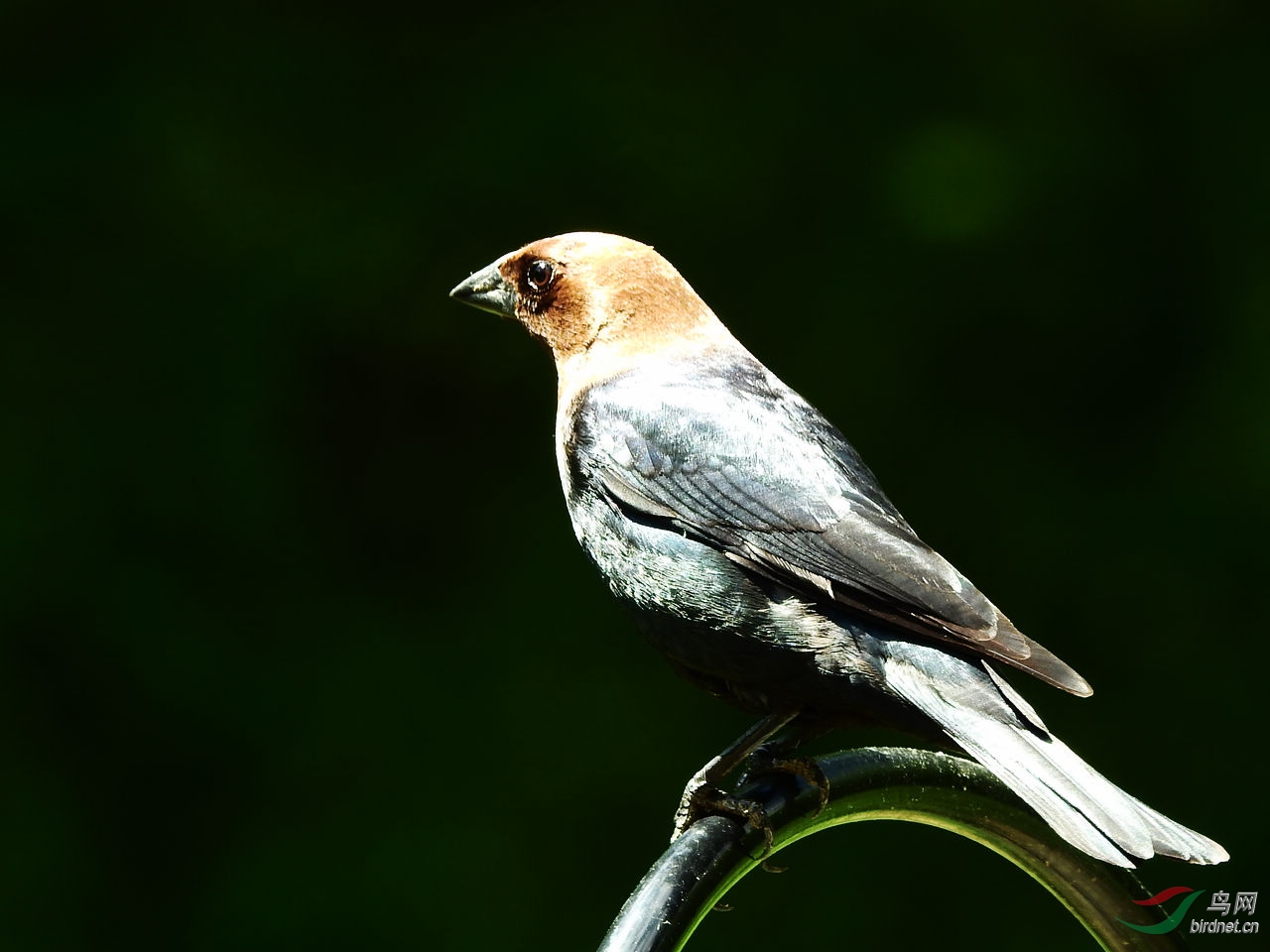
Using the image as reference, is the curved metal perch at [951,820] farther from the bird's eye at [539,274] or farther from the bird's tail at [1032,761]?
the bird's eye at [539,274]

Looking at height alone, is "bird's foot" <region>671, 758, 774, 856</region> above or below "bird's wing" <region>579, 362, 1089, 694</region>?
below

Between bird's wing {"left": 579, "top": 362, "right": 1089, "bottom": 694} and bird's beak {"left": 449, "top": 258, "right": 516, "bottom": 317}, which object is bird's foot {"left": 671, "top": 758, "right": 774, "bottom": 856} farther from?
bird's beak {"left": 449, "top": 258, "right": 516, "bottom": 317}

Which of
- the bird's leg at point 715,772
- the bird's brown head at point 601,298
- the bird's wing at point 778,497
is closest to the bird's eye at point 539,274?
the bird's brown head at point 601,298

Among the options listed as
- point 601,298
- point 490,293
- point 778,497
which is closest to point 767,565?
point 778,497

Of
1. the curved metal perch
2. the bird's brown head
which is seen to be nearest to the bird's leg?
the curved metal perch

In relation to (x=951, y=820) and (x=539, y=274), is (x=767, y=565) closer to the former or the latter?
(x=951, y=820)

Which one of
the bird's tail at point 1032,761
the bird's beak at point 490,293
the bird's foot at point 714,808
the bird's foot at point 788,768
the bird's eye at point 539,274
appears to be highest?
the bird's eye at point 539,274
